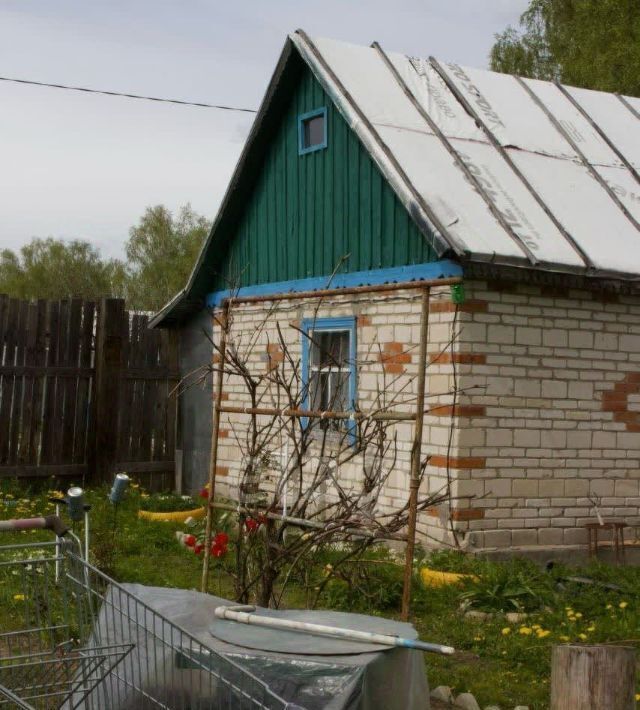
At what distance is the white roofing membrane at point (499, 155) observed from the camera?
9820 millimetres

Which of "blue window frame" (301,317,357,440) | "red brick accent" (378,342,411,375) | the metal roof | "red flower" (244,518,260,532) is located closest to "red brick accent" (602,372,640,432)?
the metal roof

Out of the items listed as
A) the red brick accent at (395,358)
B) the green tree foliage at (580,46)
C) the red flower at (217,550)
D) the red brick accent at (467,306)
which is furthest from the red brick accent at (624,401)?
the green tree foliage at (580,46)

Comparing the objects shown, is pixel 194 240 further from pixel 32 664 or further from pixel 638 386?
pixel 32 664

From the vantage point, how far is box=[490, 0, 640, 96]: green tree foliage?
923 inches

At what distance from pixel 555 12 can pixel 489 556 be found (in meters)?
20.2

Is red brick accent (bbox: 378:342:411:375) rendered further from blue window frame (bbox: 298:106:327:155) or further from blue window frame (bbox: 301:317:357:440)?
blue window frame (bbox: 298:106:327:155)

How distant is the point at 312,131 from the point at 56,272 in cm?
3728

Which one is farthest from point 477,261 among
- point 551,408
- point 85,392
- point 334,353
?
point 85,392

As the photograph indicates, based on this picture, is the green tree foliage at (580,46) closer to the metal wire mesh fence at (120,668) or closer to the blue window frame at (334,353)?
the blue window frame at (334,353)

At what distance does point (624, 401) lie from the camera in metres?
10.4

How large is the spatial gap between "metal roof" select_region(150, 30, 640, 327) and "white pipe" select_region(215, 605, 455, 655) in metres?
5.03

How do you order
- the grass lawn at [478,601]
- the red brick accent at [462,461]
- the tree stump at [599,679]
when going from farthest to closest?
1. the red brick accent at [462,461]
2. the grass lawn at [478,601]
3. the tree stump at [599,679]

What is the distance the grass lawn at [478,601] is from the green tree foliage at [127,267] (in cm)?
3408

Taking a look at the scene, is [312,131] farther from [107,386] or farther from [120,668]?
[120,668]
